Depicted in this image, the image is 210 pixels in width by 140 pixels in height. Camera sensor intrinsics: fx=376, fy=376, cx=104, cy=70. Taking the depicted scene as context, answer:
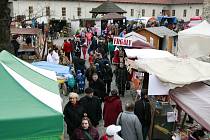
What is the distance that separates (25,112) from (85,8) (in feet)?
171

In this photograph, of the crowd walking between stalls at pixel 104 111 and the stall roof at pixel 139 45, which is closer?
the crowd walking between stalls at pixel 104 111

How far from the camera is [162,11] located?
67.8m

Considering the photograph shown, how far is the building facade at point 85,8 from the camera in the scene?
167 feet

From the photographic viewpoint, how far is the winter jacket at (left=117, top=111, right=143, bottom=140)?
7.43 metres

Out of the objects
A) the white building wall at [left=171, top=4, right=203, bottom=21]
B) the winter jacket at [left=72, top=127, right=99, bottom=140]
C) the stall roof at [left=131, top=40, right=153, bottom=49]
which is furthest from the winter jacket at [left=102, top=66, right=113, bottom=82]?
the white building wall at [left=171, top=4, right=203, bottom=21]

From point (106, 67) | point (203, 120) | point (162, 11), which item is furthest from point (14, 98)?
point (162, 11)

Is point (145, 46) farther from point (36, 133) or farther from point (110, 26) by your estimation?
point (110, 26)

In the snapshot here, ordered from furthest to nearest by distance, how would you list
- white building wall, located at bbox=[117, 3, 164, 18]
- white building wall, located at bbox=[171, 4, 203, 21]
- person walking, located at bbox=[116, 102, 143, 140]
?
1. white building wall, located at bbox=[171, 4, 203, 21]
2. white building wall, located at bbox=[117, 3, 164, 18]
3. person walking, located at bbox=[116, 102, 143, 140]

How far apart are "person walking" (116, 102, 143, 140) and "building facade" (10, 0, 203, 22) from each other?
1406 inches

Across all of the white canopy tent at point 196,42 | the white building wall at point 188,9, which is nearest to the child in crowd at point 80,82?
the white canopy tent at point 196,42

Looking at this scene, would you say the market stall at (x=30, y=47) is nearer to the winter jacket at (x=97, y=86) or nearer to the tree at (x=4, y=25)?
the tree at (x=4, y=25)

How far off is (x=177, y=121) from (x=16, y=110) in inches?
198

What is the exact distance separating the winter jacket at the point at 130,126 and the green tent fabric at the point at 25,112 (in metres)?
1.80

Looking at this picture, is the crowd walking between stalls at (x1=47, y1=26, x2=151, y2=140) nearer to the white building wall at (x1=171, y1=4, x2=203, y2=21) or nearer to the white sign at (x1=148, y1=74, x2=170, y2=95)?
the white sign at (x1=148, y1=74, x2=170, y2=95)
